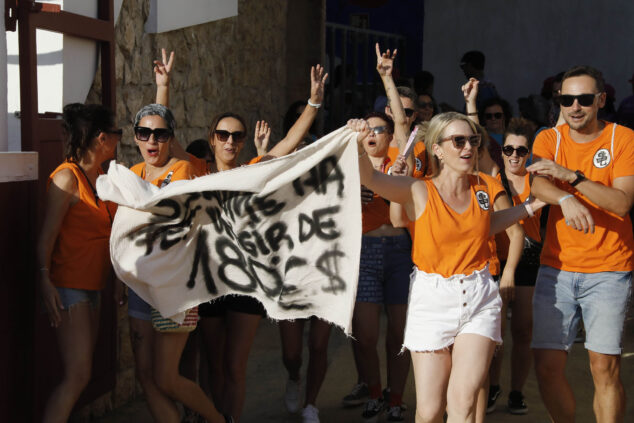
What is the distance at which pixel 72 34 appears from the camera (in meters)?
5.22

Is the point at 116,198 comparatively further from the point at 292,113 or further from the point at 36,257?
the point at 292,113

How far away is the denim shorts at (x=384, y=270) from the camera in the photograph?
551 cm

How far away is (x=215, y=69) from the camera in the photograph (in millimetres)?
7887

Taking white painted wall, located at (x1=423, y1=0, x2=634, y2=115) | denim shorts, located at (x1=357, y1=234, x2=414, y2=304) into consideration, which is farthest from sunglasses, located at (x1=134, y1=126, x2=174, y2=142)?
white painted wall, located at (x1=423, y1=0, x2=634, y2=115)

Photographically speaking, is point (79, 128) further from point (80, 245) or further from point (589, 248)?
point (589, 248)

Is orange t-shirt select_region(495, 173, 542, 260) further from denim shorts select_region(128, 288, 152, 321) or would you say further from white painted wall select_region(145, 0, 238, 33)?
white painted wall select_region(145, 0, 238, 33)

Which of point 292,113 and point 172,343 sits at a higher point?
point 292,113

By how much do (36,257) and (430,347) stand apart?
2.13m

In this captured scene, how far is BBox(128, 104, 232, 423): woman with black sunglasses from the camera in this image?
466 cm

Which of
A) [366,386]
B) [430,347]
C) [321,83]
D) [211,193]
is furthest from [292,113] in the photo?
[430,347]

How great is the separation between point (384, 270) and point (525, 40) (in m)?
8.54

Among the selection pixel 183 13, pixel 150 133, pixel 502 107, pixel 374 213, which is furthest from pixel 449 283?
pixel 183 13

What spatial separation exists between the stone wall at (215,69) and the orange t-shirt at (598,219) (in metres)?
2.87

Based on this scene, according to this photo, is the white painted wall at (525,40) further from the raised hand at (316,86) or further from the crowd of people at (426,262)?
the raised hand at (316,86)
